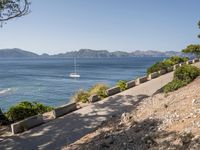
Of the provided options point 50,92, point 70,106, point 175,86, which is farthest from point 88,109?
point 50,92

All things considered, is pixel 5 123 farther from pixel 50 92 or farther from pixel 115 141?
pixel 50 92

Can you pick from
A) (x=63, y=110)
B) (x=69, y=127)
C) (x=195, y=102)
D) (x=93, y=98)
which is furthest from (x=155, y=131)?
(x=93, y=98)

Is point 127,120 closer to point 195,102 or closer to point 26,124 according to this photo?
point 195,102

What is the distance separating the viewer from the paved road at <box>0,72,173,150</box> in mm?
12164

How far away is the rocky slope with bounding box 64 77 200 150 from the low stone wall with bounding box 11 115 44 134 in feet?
11.3

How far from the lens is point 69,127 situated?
13969mm

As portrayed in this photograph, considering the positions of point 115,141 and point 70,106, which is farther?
point 70,106

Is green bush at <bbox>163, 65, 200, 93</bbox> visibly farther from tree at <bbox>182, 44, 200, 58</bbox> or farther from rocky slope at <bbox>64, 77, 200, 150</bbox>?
tree at <bbox>182, 44, 200, 58</bbox>

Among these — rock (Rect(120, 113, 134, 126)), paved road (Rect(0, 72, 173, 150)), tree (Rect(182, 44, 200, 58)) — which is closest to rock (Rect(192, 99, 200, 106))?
rock (Rect(120, 113, 134, 126))

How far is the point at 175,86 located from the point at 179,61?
25031 millimetres

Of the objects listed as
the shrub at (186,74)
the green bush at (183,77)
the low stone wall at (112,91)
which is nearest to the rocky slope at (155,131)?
the green bush at (183,77)

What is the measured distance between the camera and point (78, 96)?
22.6 meters

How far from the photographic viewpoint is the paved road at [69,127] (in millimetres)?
12164

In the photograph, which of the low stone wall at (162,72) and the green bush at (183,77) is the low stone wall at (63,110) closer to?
the green bush at (183,77)
